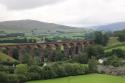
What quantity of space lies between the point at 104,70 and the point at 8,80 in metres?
28.8

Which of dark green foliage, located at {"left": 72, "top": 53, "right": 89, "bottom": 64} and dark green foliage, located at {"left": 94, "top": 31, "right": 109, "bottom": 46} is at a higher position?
dark green foliage, located at {"left": 94, "top": 31, "right": 109, "bottom": 46}

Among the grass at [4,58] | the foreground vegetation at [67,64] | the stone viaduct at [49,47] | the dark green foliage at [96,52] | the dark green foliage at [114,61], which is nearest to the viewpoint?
the foreground vegetation at [67,64]

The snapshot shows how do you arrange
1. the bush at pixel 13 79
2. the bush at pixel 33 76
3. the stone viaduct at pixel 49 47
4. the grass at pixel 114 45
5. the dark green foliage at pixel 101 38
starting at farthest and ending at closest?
the dark green foliage at pixel 101 38, the grass at pixel 114 45, the stone viaduct at pixel 49 47, the bush at pixel 33 76, the bush at pixel 13 79

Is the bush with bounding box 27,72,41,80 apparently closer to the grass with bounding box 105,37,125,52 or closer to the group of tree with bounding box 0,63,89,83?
the group of tree with bounding box 0,63,89,83

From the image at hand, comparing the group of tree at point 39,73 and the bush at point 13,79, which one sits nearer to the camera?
the bush at point 13,79

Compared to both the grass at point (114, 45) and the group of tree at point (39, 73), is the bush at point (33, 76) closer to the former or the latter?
the group of tree at point (39, 73)

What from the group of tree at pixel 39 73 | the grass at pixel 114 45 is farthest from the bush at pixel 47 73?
the grass at pixel 114 45

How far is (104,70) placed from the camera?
Result: 86.0 m

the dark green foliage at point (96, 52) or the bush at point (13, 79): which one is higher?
the bush at point (13, 79)

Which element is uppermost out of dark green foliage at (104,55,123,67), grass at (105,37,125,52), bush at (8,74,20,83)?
bush at (8,74,20,83)

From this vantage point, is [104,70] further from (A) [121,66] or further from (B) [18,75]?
(B) [18,75]

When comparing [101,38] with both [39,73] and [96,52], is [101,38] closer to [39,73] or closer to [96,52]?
[96,52]

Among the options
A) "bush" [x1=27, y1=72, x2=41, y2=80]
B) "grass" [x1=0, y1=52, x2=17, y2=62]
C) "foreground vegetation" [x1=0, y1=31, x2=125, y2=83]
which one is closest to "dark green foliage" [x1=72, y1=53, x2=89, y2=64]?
"foreground vegetation" [x1=0, y1=31, x2=125, y2=83]

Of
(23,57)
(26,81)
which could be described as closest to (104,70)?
(26,81)
